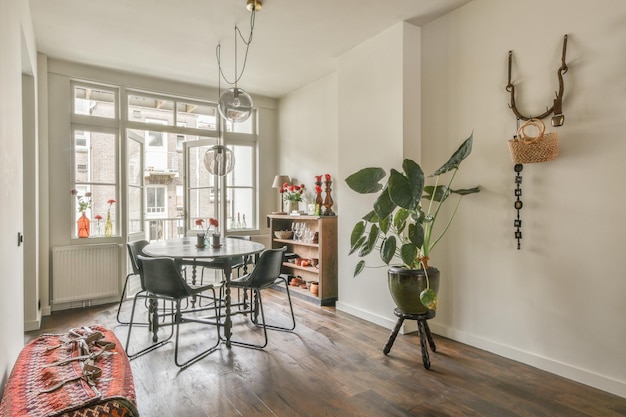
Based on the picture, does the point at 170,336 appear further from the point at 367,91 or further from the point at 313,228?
the point at 367,91

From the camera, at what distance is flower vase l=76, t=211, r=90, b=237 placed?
449cm

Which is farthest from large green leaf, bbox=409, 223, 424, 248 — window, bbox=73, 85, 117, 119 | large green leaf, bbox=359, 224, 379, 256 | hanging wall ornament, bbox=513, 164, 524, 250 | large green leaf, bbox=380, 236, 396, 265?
window, bbox=73, 85, 117, 119

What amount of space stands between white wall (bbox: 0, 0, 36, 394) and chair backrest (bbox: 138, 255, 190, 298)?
0.80 m

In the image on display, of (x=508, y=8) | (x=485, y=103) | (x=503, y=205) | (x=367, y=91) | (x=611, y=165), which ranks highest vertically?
(x=508, y=8)

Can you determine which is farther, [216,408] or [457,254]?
[457,254]

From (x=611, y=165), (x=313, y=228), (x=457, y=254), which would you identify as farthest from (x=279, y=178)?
(x=611, y=165)

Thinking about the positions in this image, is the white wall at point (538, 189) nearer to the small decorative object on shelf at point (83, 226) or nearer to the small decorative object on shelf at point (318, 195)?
the small decorative object on shelf at point (318, 195)

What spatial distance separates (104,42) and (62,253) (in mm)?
2394

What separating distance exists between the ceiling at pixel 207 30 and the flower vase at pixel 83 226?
187 cm

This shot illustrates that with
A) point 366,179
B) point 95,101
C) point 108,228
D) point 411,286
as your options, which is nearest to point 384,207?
point 366,179

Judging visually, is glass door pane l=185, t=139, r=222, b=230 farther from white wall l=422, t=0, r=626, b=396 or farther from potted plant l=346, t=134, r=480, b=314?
white wall l=422, t=0, r=626, b=396

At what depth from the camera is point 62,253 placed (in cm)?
430

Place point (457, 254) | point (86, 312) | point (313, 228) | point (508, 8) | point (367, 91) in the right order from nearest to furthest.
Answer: point (508, 8) < point (457, 254) < point (367, 91) < point (86, 312) < point (313, 228)

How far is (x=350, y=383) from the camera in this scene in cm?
252
